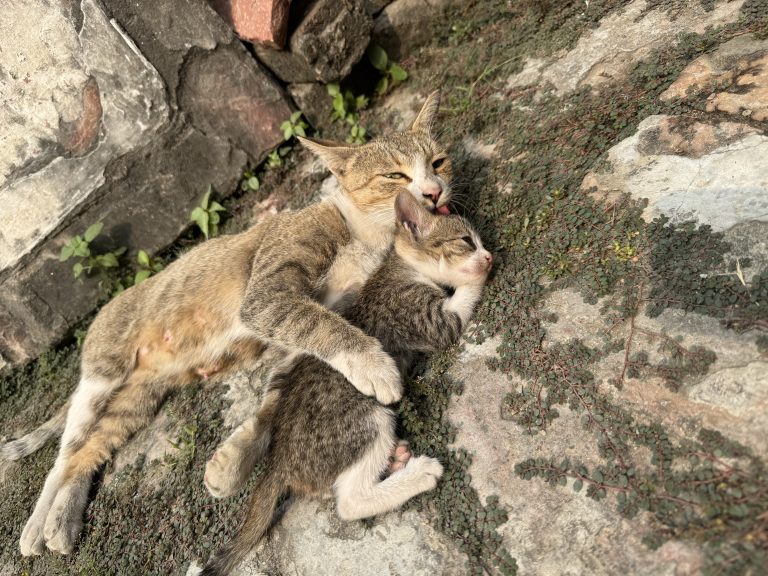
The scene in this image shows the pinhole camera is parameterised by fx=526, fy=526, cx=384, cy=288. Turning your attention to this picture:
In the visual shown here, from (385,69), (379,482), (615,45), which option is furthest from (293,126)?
(379,482)

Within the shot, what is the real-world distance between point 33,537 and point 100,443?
2.29 ft

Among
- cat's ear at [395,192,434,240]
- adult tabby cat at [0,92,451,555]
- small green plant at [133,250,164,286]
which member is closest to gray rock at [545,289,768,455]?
cat's ear at [395,192,434,240]

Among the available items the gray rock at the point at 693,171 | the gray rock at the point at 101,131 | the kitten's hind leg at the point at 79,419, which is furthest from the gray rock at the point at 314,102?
the kitten's hind leg at the point at 79,419

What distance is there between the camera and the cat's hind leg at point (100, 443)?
359 cm

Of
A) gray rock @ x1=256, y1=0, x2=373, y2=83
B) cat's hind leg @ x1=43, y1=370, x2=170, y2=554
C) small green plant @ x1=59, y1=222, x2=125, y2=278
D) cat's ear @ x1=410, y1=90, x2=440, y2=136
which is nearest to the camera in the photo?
cat's hind leg @ x1=43, y1=370, x2=170, y2=554

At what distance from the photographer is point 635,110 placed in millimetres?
3645

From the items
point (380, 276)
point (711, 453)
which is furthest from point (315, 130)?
point (711, 453)

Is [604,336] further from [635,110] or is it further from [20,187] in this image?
[20,187]

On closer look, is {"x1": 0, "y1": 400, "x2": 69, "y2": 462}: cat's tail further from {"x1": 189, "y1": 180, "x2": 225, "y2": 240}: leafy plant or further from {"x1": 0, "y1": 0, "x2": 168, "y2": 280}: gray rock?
{"x1": 189, "y1": 180, "x2": 225, "y2": 240}: leafy plant

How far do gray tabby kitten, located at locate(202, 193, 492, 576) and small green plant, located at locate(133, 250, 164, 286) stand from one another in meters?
2.12

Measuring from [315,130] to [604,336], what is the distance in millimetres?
3750

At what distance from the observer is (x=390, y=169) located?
396 centimetres

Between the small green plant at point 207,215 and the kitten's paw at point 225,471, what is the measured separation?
2584 millimetres

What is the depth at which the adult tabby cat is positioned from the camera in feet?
12.0
